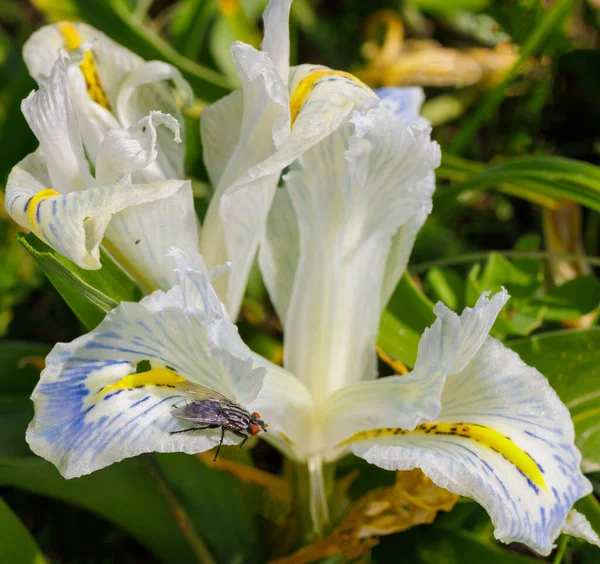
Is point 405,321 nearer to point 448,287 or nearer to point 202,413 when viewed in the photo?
point 448,287

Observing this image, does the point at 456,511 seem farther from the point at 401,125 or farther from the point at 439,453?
the point at 401,125

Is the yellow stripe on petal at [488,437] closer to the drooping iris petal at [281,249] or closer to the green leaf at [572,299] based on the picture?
the drooping iris petal at [281,249]

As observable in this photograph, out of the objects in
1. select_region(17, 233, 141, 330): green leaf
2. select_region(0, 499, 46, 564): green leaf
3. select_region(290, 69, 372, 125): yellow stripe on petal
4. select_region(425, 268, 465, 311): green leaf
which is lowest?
select_region(0, 499, 46, 564): green leaf

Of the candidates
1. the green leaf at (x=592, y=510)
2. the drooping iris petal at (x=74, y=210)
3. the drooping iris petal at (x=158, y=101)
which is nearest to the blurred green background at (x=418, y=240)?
the green leaf at (x=592, y=510)

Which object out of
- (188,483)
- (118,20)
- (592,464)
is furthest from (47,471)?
(118,20)

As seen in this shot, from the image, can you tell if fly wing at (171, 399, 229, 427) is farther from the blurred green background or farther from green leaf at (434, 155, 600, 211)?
green leaf at (434, 155, 600, 211)

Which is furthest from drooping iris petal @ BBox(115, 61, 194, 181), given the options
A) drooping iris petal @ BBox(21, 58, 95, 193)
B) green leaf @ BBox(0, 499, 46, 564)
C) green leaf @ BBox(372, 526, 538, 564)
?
green leaf @ BBox(372, 526, 538, 564)
